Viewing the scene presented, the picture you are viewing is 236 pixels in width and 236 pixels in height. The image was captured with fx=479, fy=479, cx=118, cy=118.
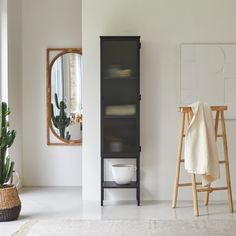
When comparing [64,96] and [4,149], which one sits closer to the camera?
[4,149]

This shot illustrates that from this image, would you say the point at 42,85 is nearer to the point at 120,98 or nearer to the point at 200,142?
the point at 120,98

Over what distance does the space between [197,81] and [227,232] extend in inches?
80.2

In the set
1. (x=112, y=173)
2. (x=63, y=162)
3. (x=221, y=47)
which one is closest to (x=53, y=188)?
(x=63, y=162)

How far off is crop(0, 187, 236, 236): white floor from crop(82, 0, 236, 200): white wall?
35 cm

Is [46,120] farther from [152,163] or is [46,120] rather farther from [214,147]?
[214,147]

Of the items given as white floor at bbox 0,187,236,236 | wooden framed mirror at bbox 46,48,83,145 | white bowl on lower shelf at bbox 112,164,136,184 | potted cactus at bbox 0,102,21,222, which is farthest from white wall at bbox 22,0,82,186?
potted cactus at bbox 0,102,21,222

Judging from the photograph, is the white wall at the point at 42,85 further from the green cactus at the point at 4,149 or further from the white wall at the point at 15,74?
the green cactus at the point at 4,149

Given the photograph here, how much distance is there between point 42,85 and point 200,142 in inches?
108

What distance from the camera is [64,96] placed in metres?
6.80

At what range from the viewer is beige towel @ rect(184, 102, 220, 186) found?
5.00m

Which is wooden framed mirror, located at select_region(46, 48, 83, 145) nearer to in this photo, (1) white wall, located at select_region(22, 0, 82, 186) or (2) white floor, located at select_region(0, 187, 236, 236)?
(1) white wall, located at select_region(22, 0, 82, 186)

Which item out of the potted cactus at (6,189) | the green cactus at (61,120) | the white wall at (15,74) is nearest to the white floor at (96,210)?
the potted cactus at (6,189)

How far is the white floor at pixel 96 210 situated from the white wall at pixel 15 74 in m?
0.83

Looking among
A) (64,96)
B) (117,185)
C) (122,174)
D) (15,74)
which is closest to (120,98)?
(122,174)
